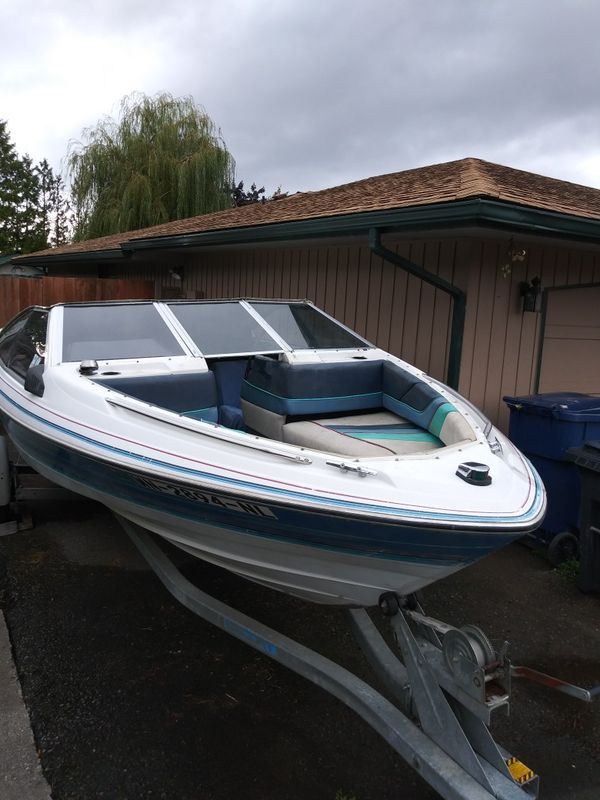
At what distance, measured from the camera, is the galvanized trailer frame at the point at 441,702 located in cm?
196

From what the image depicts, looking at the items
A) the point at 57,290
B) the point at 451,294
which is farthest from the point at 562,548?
the point at 57,290

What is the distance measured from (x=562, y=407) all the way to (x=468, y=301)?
1.24 m

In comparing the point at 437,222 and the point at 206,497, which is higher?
the point at 437,222

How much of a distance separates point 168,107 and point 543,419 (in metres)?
A: 16.6

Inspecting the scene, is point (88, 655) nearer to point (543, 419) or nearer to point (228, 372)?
point (228, 372)

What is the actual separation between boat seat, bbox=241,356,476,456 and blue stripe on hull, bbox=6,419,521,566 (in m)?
0.78

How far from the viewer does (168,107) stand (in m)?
17.6

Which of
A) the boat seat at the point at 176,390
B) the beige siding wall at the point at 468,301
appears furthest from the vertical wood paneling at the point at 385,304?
the boat seat at the point at 176,390

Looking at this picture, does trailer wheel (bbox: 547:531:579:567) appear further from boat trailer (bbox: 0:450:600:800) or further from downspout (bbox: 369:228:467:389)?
boat trailer (bbox: 0:450:600:800)

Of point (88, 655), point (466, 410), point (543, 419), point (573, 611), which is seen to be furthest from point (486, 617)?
point (88, 655)

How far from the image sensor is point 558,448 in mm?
4535

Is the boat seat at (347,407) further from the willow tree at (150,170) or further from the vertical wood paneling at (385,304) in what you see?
the willow tree at (150,170)

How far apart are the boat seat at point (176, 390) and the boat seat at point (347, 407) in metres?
0.40

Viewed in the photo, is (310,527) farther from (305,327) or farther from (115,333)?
(305,327)
